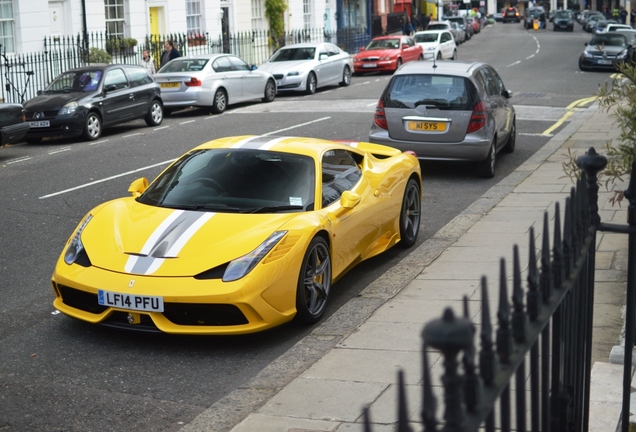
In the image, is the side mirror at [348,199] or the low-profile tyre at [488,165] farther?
the low-profile tyre at [488,165]

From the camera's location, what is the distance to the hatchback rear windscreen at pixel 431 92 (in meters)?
13.9

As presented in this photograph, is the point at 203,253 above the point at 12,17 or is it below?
below

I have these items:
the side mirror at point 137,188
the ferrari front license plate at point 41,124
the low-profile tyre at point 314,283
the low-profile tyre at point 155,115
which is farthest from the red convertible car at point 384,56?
the low-profile tyre at point 314,283

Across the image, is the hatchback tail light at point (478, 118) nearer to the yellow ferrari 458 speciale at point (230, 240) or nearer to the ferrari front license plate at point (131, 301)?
the yellow ferrari 458 speciale at point (230, 240)

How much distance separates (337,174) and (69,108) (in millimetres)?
12198

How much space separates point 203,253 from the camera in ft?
22.8

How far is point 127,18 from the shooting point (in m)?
31.3

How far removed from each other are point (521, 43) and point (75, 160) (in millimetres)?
45992

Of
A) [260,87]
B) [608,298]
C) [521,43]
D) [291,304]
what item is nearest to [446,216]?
[608,298]

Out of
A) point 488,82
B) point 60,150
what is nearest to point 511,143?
point 488,82

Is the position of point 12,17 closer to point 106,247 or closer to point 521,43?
point 106,247

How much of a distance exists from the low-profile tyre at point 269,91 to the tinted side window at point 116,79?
6288 millimetres

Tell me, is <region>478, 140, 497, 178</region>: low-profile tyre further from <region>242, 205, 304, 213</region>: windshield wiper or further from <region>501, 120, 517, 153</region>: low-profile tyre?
<region>242, 205, 304, 213</region>: windshield wiper

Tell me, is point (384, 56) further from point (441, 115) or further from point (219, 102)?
point (441, 115)
